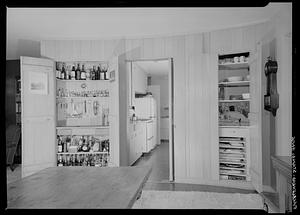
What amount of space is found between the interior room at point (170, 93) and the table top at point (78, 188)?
1.40 meters

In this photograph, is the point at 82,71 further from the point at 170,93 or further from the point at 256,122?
the point at 256,122

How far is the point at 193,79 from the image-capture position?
339 centimetres

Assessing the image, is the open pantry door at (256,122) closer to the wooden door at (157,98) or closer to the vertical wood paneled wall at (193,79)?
the vertical wood paneled wall at (193,79)

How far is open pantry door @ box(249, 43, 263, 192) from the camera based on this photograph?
2629mm

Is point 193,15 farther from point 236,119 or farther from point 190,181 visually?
point 190,181

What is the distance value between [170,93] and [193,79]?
0.41m

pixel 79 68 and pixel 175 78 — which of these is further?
Answer: pixel 79 68

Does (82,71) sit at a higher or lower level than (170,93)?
higher

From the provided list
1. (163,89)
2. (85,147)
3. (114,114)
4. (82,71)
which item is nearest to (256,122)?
(114,114)

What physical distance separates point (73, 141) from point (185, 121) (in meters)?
1.86

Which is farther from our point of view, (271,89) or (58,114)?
(58,114)

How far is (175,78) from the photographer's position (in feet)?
11.5

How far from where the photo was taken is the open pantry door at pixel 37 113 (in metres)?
3.39
